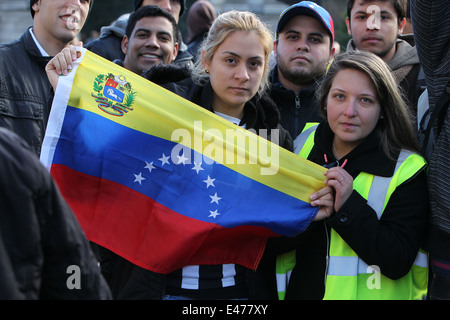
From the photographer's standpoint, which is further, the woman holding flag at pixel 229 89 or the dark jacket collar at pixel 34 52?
the dark jacket collar at pixel 34 52

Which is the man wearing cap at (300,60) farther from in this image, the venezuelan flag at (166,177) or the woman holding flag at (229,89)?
the venezuelan flag at (166,177)

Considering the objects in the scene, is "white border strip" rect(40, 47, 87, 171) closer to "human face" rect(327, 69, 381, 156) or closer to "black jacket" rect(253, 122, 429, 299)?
"black jacket" rect(253, 122, 429, 299)

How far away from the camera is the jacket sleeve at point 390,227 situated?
103 inches

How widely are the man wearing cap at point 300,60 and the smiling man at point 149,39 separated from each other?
1.02 meters

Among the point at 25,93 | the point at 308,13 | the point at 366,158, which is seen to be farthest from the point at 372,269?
the point at 25,93

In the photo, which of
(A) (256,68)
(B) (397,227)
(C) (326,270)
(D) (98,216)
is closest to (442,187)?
(B) (397,227)

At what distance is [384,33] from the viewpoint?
4.01 meters

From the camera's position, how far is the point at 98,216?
2.88m

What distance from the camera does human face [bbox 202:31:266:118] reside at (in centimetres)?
300

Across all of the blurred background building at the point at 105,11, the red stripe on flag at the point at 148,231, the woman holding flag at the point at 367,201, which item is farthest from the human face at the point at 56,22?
the blurred background building at the point at 105,11

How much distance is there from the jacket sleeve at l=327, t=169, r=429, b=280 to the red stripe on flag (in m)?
0.44

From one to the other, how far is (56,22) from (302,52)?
5.53ft

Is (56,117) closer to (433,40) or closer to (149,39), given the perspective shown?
(149,39)
